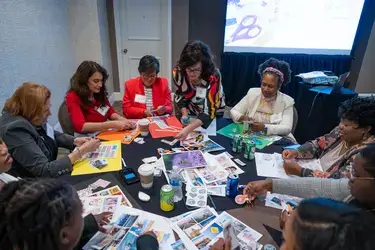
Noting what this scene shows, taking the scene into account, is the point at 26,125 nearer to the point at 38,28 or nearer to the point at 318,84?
the point at 38,28

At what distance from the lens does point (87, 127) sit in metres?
2.19

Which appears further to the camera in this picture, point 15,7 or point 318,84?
point 318,84

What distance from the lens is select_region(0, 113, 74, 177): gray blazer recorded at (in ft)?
4.99

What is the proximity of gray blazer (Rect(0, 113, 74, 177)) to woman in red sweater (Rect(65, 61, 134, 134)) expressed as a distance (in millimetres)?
557

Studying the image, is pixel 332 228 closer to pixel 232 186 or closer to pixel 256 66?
pixel 232 186

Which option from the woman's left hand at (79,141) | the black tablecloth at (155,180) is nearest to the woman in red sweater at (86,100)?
the woman's left hand at (79,141)

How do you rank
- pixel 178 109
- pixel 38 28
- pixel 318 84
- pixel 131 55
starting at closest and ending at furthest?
pixel 178 109
pixel 38 28
pixel 318 84
pixel 131 55

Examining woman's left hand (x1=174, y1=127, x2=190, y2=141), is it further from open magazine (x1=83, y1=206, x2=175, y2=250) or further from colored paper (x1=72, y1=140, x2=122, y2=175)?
open magazine (x1=83, y1=206, x2=175, y2=250)

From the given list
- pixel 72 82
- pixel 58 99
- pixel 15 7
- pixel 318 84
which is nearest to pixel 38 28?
pixel 15 7

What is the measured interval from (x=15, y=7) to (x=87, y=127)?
1635 millimetres

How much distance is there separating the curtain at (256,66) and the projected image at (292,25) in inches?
3.9

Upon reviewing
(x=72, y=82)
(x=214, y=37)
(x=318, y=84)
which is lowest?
(x=318, y=84)

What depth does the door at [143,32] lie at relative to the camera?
4.45 meters

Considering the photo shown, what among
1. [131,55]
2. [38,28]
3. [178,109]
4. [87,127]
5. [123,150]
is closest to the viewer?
[123,150]
